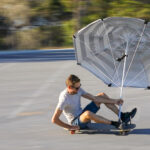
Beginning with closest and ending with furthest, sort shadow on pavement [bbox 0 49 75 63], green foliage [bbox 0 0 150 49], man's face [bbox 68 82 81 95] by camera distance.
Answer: man's face [bbox 68 82 81 95] → shadow on pavement [bbox 0 49 75 63] → green foliage [bbox 0 0 150 49]

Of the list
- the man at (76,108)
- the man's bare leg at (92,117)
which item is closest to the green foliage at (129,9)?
the man at (76,108)

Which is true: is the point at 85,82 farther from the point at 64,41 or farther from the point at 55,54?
the point at 64,41

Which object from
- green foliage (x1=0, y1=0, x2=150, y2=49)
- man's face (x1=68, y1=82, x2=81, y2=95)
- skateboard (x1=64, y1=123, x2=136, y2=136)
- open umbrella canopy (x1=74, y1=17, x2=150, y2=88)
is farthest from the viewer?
green foliage (x1=0, y1=0, x2=150, y2=49)

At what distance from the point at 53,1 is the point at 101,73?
80.6ft

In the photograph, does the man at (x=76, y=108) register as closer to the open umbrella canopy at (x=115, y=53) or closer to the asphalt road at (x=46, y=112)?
the asphalt road at (x=46, y=112)

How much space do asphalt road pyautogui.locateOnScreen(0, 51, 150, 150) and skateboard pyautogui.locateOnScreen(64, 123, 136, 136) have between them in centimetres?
8

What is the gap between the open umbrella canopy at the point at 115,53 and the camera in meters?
9.24

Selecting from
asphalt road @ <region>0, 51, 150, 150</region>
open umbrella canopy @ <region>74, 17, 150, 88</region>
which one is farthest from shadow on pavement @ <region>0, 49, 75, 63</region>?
open umbrella canopy @ <region>74, 17, 150, 88</region>

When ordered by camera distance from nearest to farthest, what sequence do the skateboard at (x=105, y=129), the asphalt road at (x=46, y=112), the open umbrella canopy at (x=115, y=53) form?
the asphalt road at (x=46, y=112) < the skateboard at (x=105, y=129) < the open umbrella canopy at (x=115, y=53)

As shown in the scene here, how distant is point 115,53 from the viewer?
970 centimetres

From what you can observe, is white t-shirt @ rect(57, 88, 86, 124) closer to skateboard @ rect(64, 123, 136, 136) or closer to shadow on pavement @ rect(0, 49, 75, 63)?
skateboard @ rect(64, 123, 136, 136)

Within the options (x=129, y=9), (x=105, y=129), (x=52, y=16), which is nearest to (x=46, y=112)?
(x=105, y=129)

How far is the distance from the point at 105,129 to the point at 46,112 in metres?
2.49

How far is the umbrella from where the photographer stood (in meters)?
9.24
